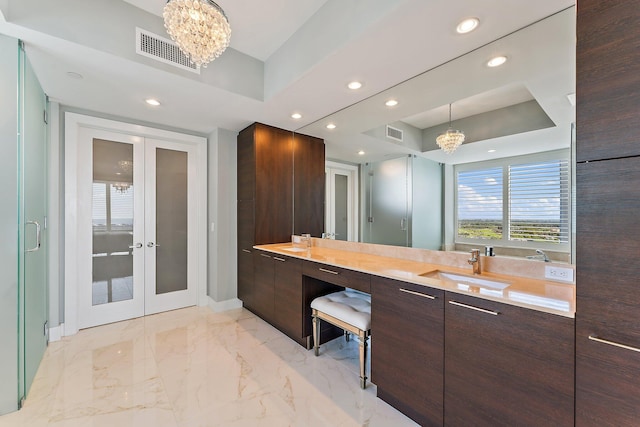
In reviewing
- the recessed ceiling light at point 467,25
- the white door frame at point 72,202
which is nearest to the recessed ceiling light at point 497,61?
the recessed ceiling light at point 467,25

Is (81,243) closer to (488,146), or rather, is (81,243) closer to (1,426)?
(1,426)

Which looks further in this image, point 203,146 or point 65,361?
point 203,146

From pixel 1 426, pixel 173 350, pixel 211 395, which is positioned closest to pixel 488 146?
pixel 211 395

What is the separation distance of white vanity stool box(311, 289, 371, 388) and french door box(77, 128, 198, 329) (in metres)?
2.19

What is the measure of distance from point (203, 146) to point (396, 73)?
2807mm

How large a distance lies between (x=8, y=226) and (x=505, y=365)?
9.99ft

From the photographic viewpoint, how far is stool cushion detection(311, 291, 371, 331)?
204cm

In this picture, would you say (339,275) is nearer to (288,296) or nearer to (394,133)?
(288,296)

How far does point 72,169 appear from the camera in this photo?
287 centimetres

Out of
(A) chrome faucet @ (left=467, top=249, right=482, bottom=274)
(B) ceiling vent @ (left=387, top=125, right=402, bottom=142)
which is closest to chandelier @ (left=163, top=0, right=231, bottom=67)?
(B) ceiling vent @ (left=387, top=125, right=402, bottom=142)

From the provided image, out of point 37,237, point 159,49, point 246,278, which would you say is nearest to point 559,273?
point 246,278

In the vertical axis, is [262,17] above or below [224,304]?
above

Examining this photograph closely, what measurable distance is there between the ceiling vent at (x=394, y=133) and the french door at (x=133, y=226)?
273cm

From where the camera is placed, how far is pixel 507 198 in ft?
6.19
